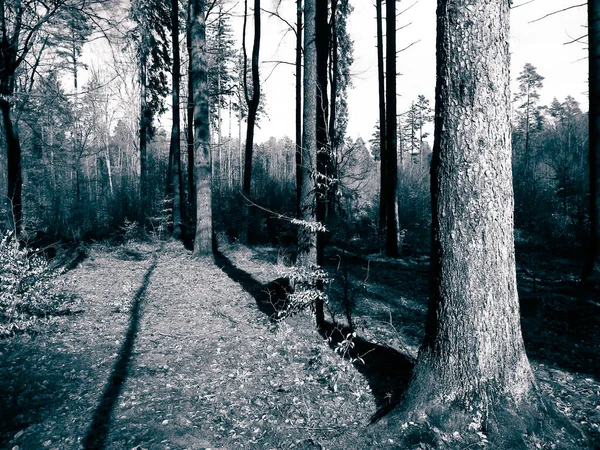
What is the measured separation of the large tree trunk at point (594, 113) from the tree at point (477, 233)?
221 inches

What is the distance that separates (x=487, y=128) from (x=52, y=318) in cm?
634

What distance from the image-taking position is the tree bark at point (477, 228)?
2.74 m

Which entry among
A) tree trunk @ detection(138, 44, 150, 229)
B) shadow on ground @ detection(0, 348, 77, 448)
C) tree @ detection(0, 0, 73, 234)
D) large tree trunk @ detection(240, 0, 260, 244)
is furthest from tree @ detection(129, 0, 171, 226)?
shadow on ground @ detection(0, 348, 77, 448)

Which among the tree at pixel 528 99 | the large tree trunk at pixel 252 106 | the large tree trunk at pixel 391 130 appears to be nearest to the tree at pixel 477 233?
the large tree trunk at pixel 391 130

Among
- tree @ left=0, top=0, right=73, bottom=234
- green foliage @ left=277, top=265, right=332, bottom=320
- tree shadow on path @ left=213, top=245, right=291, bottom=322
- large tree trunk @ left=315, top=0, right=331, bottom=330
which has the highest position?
tree @ left=0, top=0, right=73, bottom=234

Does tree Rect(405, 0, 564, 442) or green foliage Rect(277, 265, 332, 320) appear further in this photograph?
green foliage Rect(277, 265, 332, 320)

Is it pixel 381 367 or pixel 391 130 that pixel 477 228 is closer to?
pixel 381 367

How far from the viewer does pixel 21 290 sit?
540 centimetres

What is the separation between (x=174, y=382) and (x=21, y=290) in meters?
3.10

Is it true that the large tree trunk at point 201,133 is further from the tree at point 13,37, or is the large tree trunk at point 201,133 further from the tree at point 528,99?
the tree at point 528,99

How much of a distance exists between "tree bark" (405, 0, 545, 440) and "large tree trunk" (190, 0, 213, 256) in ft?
29.1

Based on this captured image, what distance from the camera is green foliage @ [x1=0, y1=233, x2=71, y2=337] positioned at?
5.10 metres

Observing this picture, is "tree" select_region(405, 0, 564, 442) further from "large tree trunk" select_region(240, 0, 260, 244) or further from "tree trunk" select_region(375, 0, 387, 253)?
"large tree trunk" select_region(240, 0, 260, 244)

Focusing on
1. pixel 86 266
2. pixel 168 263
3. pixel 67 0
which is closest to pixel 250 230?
pixel 168 263
